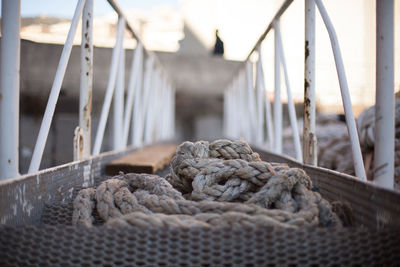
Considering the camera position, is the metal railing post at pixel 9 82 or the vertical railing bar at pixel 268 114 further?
the vertical railing bar at pixel 268 114

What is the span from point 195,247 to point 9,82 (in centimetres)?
58

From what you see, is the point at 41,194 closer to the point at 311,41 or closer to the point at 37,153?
the point at 37,153

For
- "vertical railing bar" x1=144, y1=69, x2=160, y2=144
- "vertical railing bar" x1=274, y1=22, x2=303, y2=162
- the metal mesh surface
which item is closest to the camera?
the metal mesh surface

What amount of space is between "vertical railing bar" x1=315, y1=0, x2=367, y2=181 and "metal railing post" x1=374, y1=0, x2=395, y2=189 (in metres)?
0.16

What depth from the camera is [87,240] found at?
535mm

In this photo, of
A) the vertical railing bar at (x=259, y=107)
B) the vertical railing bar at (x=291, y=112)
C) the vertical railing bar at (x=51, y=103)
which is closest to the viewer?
the vertical railing bar at (x=51, y=103)

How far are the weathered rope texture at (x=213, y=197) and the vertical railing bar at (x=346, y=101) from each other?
0.22 meters

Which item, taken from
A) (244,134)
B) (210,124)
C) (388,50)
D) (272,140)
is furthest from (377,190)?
(210,124)

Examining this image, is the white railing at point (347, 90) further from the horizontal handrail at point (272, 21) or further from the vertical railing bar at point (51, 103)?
the vertical railing bar at point (51, 103)

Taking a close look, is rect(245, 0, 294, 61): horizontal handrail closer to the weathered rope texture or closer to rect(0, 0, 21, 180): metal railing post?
the weathered rope texture

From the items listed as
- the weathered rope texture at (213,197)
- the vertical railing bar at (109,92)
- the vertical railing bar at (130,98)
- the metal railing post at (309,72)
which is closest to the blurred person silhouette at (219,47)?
the vertical railing bar at (130,98)

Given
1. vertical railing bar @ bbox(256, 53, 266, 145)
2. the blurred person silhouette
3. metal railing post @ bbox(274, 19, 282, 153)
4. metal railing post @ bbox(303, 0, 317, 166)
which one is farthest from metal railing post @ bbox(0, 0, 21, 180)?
the blurred person silhouette

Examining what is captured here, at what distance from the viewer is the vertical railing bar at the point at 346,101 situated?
37.4 inches

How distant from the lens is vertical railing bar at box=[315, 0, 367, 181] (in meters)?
0.95
